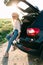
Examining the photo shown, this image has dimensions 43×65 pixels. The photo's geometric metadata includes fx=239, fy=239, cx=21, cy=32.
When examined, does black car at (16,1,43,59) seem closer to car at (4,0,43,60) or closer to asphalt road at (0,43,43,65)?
car at (4,0,43,60)

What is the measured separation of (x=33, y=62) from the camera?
7.14m

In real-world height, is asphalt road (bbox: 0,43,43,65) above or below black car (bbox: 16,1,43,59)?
below

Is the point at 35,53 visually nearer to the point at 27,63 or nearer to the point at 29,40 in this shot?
the point at 29,40

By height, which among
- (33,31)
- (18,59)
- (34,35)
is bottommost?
(18,59)

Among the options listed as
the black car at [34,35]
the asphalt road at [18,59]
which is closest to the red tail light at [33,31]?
the black car at [34,35]

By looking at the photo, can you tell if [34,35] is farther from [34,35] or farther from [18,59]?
[18,59]

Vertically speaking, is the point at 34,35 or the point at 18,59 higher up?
the point at 34,35

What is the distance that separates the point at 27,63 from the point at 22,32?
0.96 m

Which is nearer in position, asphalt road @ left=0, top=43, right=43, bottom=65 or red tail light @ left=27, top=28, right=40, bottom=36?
red tail light @ left=27, top=28, right=40, bottom=36

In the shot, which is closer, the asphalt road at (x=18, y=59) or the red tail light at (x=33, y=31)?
the red tail light at (x=33, y=31)

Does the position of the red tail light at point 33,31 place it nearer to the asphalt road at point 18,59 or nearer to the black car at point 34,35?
the black car at point 34,35

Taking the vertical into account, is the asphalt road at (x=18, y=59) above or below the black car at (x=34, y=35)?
below

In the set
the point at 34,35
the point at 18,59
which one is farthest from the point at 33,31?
the point at 18,59

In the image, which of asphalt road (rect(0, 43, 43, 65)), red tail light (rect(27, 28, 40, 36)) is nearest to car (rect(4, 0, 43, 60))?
red tail light (rect(27, 28, 40, 36))
